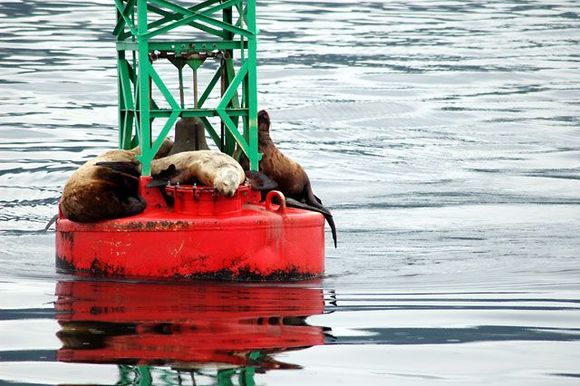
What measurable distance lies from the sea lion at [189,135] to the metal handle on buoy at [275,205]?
1.03 meters

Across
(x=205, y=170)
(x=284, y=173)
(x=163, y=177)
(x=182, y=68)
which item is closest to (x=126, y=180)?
(x=163, y=177)

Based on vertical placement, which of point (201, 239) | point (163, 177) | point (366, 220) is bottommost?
point (366, 220)

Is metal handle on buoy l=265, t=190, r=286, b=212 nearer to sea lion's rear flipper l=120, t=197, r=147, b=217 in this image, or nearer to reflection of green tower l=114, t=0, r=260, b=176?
reflection of green tower l=114, t=0, r=260, b=176

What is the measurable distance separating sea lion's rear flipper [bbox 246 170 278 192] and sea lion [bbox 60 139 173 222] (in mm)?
942

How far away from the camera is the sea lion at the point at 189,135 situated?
13688 millimetres

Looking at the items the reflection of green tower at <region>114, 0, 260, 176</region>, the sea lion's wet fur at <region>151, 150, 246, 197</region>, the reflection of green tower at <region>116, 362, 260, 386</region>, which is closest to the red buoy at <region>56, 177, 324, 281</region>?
the sea lion's wet fur at <region>151, 150, 246, 197</region>

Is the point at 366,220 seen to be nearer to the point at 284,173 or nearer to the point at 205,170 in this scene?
the point at 284,173

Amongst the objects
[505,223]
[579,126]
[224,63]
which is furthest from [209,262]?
[579,126]

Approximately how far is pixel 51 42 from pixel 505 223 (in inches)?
861

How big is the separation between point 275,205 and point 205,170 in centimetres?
70

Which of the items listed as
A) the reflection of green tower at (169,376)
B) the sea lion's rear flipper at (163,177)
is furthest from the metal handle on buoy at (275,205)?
the reflection of green tower at (169,376)

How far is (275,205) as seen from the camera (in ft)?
42.7

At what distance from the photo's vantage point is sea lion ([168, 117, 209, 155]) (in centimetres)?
1369

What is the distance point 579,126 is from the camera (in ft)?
81.6
